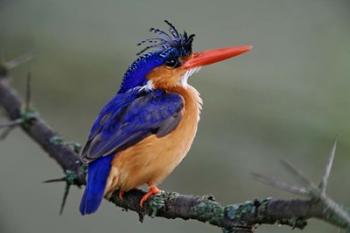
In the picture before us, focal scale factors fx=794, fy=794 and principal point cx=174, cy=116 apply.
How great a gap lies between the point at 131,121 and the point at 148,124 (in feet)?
0.29

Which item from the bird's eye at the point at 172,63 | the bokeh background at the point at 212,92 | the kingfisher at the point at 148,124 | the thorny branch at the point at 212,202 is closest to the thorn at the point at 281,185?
the thorny branch at the point at 212,202

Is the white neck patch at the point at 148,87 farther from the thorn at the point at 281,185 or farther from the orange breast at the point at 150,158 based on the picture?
the thorn at the point at 281,185

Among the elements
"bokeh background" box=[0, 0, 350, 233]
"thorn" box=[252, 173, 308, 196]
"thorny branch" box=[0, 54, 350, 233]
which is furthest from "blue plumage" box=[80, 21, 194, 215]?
"thorn" box=[252, 173, 308, 196]

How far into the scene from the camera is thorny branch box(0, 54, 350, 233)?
225 cm

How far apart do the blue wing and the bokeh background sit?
0.75 meters

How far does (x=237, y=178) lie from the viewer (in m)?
4.73

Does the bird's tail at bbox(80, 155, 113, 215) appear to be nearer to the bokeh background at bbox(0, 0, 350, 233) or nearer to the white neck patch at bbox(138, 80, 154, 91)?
the white neck patch at bbox(138, 80, 154, 91)

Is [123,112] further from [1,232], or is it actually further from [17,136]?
[17,136]

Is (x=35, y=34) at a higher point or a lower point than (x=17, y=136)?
higher

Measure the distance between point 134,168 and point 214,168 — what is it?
3.46ft

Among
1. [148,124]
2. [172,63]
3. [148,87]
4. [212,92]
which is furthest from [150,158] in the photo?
[212,92]

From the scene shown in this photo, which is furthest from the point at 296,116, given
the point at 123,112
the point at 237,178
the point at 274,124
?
the point at 123,112

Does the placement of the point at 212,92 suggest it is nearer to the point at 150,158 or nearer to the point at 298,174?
the point at 150,158

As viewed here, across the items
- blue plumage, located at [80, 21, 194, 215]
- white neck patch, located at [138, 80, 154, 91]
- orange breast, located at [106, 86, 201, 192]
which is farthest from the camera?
white neck patch, located at [138, 80, 154, 91]
